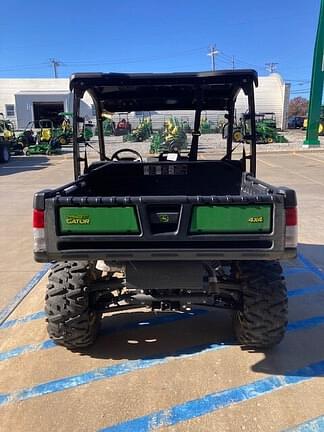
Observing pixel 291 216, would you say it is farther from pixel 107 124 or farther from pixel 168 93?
pixel 107 124

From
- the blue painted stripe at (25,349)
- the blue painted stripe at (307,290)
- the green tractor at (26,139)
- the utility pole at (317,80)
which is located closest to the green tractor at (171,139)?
the blue painted stripe at (307,290)

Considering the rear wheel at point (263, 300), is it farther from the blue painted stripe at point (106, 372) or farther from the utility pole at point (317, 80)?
the utility pole at point (317, 80)

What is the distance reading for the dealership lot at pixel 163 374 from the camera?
2832mm

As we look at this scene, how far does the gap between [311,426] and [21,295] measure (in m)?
3.33

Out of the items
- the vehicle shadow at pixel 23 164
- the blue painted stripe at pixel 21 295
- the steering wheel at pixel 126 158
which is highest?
the steering wheel at pixel 126 158

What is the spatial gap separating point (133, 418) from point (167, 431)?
0.83 ft

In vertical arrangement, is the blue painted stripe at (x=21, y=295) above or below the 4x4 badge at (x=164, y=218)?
below

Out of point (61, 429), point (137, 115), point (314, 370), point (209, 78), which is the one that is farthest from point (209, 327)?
point (137, 115)

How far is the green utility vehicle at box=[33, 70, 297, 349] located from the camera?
117 inches

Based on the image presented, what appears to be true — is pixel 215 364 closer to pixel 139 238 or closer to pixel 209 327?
pixel 209 327

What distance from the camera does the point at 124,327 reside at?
409 centimetres

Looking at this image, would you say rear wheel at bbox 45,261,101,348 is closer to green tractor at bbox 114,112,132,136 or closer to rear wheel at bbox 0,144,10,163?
green tractor at bbox 114,112,132,136

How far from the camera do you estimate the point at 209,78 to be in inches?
153

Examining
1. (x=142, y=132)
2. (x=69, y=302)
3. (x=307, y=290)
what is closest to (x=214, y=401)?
(x=69, y=302)
